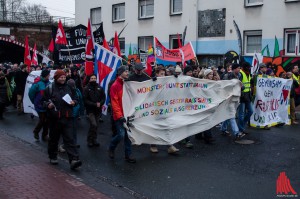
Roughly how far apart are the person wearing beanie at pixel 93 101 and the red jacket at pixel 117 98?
5.13ft

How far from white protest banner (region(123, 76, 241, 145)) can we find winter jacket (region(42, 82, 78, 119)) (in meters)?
1.14

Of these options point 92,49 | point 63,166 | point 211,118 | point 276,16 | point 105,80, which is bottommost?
point 63,166

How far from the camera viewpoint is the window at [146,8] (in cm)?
2612

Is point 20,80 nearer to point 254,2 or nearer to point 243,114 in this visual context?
point 243,114

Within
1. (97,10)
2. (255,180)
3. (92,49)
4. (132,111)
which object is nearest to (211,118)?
(132,111)

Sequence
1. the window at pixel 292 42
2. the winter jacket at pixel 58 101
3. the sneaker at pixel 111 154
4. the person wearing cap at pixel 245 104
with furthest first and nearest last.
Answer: the window at pixel 292 42 → the person wearing cap at pixel 245 104 → the sneaker at pixel 111 154 → the winter jacket at pixel 58 101

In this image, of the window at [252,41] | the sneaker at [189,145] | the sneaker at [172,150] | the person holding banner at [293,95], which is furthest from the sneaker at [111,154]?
the window at [252,41]

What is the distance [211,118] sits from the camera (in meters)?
9.48

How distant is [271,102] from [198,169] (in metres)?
5.06

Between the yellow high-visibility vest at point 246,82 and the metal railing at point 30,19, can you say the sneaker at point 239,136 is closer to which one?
the yellow high-visibility vest at point 246,82

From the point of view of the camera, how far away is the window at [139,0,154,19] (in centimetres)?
2612

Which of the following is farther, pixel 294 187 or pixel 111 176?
pixel 111 176

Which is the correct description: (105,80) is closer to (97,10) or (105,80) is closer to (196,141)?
(196,141)

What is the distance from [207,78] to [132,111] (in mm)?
2688
